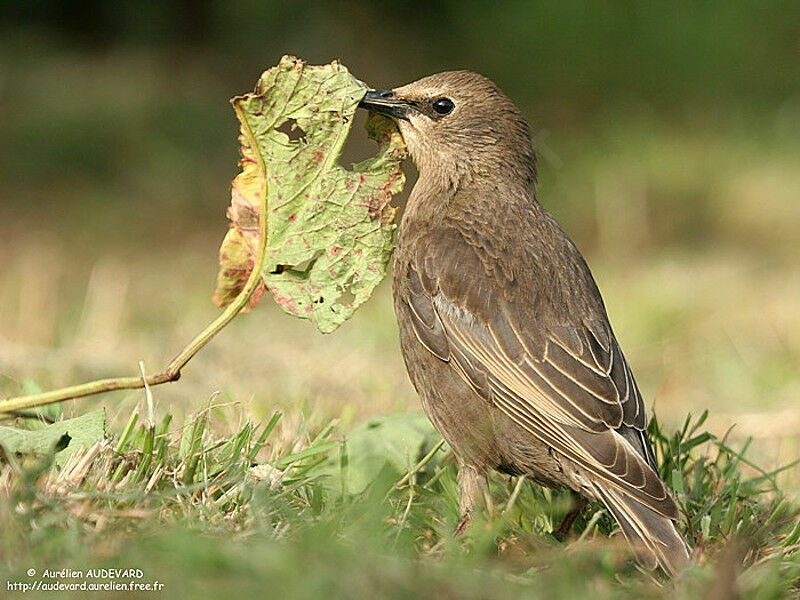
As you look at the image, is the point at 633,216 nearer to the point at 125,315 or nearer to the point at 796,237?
the point at 796,237

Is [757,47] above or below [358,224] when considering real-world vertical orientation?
above

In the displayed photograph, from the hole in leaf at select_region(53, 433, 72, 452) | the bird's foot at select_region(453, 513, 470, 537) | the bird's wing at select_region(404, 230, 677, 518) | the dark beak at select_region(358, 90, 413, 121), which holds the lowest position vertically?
the hole in leaf at select_region(53, 433, 72, 452)

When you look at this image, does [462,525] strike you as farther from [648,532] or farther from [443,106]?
[443,106]

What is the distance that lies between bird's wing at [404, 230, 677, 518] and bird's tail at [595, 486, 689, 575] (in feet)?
0.12

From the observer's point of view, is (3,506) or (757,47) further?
(757,47)

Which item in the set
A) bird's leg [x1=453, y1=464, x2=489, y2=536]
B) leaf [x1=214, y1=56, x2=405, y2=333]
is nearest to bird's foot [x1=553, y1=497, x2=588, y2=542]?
bird's leg [x1=453, y1=464, x2=489, y2=536]

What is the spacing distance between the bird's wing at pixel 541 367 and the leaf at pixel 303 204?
0.24 meters

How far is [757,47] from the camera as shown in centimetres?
1165

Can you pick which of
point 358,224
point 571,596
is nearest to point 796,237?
point 358,224

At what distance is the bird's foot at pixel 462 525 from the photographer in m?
3.25

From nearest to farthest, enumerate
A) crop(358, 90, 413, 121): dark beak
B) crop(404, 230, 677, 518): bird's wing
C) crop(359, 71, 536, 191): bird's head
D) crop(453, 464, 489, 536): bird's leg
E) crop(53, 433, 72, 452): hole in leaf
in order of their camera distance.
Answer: crop(53, 433, 72, 452): hole in leaf < crop(404, 230, 677, 518): bird's wing < crop(453, 464, 489, 536): bird's leg < crop(358, 90, 413, 121): dark beak < crop(359, 71, 536, 191): bird's head

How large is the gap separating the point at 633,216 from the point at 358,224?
567 centimetres

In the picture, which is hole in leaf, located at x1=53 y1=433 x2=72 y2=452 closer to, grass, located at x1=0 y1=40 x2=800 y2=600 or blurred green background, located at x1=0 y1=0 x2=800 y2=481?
grass, located at x1=0 y1=40 x2=800 y2=600

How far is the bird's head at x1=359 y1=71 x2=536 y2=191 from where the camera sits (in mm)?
4223
